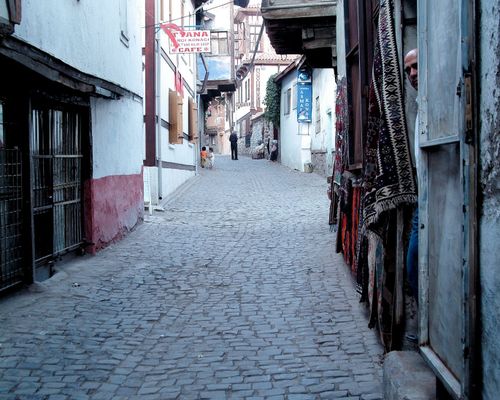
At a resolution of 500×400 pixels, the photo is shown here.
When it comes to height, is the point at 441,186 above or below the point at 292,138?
below

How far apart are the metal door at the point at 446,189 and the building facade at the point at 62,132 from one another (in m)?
3.09

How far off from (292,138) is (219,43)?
514 centimetres

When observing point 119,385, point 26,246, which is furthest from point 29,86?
point 119,385

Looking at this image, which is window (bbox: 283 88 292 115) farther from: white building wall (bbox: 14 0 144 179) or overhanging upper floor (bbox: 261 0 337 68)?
overhanging upper floor (bbox: 261 0 337 68)

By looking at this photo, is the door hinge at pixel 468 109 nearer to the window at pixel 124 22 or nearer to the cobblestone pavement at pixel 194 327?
the cobblestone pavement at pixel 194 327

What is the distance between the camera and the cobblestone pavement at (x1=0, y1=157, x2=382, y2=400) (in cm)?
414

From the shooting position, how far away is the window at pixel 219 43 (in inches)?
994

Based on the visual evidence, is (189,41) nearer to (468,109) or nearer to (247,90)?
(468,109)

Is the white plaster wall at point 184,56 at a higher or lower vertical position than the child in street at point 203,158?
higher

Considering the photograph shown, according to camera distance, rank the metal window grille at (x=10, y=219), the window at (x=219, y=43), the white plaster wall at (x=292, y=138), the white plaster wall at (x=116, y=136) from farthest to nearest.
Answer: the window at (x=219, y=43) < the white plaster wall at (x=292, y=138) < the white plaster wall at (x=116, y=136) < the metal window grille at (x=10, y=219)

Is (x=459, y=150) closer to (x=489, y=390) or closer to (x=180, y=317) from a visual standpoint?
(x=489, y=390)

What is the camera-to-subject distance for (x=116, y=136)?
9797 millimetres

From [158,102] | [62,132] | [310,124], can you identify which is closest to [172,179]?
[158,102]

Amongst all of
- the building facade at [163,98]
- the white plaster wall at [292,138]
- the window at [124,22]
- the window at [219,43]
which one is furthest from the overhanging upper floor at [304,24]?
the window at [219,43]
